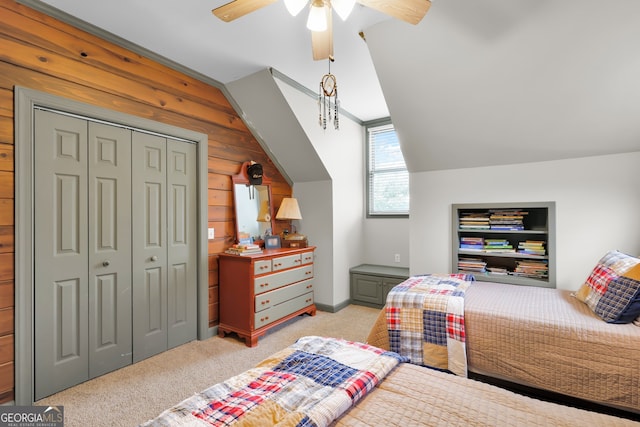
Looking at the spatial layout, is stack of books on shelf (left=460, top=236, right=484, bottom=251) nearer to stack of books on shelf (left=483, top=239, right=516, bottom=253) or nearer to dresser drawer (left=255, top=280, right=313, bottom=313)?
stack of books on shelf (left=483, top=239, right=516, bottom=253)

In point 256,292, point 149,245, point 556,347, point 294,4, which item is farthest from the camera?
point 256,292

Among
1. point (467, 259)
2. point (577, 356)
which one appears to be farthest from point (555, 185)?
point (577, 356)

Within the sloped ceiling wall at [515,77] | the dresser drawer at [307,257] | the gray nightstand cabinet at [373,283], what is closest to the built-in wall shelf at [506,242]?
the sloped ceiling wall at [515,77]

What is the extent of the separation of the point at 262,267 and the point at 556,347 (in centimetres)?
232

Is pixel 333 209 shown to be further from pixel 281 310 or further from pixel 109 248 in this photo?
pixel 109 248

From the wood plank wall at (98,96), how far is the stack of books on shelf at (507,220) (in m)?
2.75

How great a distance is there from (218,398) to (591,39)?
9.46 ft

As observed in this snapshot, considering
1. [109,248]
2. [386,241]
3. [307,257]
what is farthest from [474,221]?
[109,248]

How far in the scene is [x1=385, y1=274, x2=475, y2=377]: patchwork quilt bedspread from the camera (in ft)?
6.79

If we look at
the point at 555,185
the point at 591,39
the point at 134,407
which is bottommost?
the point at 134,407

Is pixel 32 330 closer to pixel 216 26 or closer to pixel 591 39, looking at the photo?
pixel 216 26

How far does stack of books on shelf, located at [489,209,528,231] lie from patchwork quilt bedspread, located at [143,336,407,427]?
2.41m

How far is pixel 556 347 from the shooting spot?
182 centimetres

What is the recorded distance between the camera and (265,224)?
3.70 metres
